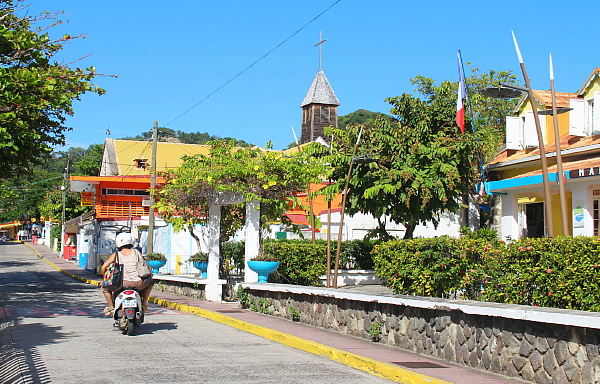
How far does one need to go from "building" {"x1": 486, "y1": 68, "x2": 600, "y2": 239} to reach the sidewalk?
893 cm

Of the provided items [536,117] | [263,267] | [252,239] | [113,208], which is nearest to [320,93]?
[113,208]

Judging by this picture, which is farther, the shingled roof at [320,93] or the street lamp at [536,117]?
Answer: the shingled roof at [320,93]

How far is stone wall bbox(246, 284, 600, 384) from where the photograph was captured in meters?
6.13

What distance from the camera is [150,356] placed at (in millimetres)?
8211

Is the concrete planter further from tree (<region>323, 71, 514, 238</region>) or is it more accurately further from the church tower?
the church tower

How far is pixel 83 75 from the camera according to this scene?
14.2 meters

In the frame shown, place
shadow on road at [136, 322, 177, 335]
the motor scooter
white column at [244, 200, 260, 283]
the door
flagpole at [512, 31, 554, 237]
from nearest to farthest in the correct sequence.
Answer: the motor scooter, shadow on road at [136, 322, 177, 335], flagpole at [512, 31, 554, 237], white column at [244, 200, 260, 283], the door

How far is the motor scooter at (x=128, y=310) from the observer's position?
9.88 meters

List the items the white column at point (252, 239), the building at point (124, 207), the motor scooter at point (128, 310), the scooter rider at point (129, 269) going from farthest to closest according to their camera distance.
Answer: the building at point (124, 207) < the white column at point (252, 239) < the scooter rider at point (129, 269) < the motor scooter at point (128, 310)

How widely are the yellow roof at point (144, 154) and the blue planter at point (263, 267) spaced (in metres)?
40.3

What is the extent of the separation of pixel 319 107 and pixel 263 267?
5651cm

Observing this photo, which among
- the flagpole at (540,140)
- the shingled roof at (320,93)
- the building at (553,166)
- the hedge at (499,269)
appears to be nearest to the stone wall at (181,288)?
the hedge at (499,269)

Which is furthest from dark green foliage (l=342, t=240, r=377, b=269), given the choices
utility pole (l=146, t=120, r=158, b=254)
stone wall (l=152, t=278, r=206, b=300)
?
utility pole (l=146, t=120, r=158, b=254)

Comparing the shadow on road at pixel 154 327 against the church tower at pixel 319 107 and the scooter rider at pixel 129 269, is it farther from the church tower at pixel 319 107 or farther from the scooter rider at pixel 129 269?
the church tower at pixel 319 107
